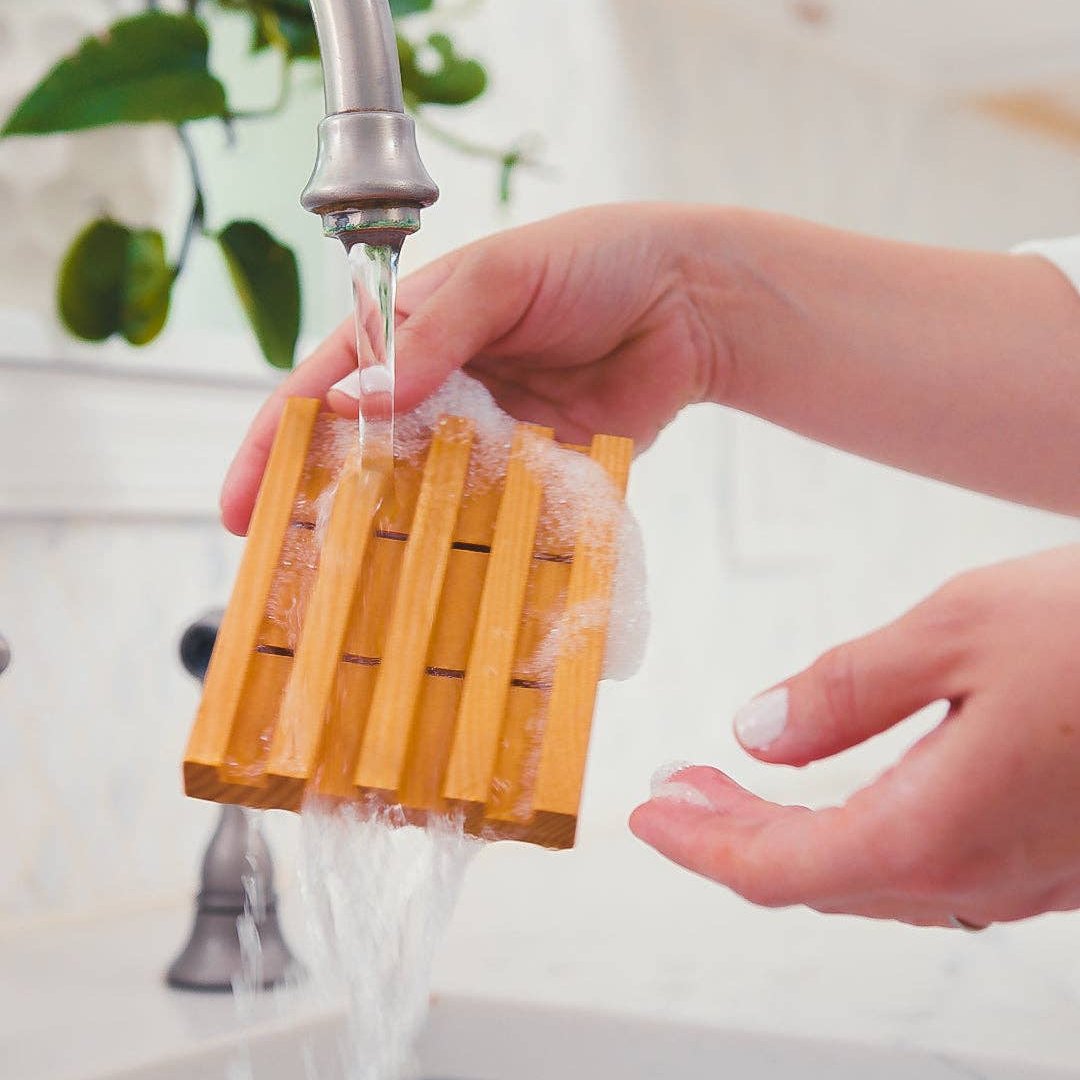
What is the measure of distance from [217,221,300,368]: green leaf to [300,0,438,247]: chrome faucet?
0.44 m

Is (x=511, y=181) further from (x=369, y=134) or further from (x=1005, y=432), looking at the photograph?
(x=369, y=134)

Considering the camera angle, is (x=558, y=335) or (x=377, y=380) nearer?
(x=377, y=380)

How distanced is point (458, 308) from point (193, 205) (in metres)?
0.37

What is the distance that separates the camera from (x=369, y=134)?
412 millimetres

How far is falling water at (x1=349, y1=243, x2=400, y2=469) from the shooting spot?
17.7 inches

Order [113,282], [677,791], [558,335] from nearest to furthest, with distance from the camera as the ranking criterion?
[677,791], [558,335], [113,282]

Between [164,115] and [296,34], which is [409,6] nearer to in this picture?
[296,34]

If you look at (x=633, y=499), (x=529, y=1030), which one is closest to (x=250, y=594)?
(x=529, y=1030)

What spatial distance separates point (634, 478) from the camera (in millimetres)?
1303

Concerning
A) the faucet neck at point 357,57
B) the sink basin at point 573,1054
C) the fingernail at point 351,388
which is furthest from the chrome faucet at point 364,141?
the sink basin at point 573,1054

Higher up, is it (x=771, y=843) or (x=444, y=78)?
(x=444, y=78)

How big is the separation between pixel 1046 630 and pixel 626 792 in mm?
955

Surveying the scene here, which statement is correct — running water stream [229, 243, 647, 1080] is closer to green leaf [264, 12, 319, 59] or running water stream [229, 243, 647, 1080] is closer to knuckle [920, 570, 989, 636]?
knuckle [920, 570, 989, 636]

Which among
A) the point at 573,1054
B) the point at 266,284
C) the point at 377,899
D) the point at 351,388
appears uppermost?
the point at 266,284
